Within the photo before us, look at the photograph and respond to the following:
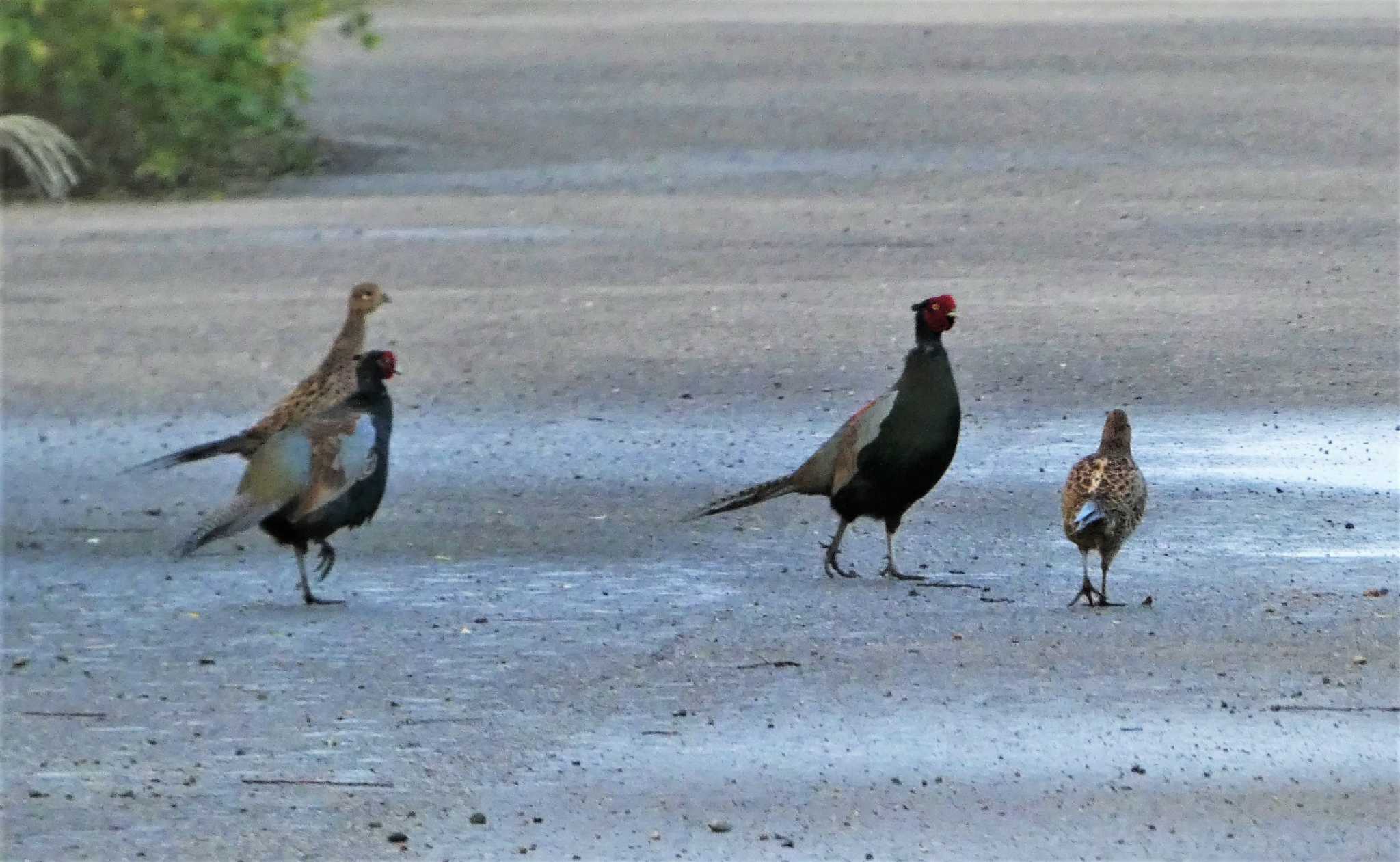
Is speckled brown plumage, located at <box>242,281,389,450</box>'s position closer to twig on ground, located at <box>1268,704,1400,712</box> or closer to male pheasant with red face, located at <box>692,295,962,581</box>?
male pheasant with red face, located at <box>692,295,962,581</box>

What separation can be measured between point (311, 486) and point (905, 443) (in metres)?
1.75

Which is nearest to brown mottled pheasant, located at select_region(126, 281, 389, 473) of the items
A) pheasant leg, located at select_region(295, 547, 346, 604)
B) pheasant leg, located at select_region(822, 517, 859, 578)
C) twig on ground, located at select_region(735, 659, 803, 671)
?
pheasant leg, located at select_region(295, 547, 346, 604)

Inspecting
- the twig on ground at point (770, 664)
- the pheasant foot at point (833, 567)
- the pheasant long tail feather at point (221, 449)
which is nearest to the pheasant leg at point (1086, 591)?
the pheasant foot at point (833, 567)

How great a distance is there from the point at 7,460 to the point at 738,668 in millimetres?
4439

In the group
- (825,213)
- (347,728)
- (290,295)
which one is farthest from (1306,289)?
(347,728)

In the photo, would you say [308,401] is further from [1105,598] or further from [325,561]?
[1105,598]

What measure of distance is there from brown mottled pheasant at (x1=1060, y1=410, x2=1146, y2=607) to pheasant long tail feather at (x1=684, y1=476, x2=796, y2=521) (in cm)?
112

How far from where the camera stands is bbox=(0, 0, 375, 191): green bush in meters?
18.6

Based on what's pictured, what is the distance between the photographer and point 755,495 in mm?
9008

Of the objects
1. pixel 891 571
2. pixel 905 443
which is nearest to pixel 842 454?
pixel 905 443

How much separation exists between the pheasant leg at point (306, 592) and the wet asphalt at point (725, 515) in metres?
0.09

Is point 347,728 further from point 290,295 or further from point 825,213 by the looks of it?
point 825,213

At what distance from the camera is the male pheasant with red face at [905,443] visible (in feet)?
27.7

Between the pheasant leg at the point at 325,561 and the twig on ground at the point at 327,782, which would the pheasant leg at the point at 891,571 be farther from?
the twig on ground at the point at 327,782
